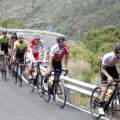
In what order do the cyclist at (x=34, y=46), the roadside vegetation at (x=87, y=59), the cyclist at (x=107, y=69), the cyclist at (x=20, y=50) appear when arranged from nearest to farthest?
the cyclist at (x=107, y=69)
the cyclist at (x=34, y=46)
the cyclist at (x=20, y=50)
the roadside vegetation at (x=87, y=59)

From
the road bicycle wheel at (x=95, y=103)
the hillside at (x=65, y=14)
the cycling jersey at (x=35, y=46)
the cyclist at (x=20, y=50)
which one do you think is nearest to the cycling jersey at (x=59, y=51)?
the road bicycle wheel at (x=95, y=103)

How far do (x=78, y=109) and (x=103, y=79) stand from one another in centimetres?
171

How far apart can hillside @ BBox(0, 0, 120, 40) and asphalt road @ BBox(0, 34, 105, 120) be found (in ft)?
248

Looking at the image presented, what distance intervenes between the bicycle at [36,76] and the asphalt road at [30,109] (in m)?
0.27

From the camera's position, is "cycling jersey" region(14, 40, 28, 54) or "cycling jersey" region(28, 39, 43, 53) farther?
"cycling jersey" region(14, 40, 28, 54)

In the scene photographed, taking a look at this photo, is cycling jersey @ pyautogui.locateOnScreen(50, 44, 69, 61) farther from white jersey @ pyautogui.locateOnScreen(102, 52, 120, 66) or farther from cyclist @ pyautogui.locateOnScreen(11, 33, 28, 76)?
cyclist @ pyautogui.locateOnScreen(11, 33, 28, 76)

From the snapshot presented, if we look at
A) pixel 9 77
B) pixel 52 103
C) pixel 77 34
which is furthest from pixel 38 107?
pixel 77 34

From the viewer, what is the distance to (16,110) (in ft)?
32.2

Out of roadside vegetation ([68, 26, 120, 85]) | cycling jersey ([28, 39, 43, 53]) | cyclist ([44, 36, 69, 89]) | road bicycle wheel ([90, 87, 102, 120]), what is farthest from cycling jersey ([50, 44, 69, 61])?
roadside vegetation ([68, 26, 120, 85])

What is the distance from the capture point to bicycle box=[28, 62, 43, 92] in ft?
40.1

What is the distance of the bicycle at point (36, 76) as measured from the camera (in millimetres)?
12224

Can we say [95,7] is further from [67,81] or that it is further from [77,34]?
[67,81]

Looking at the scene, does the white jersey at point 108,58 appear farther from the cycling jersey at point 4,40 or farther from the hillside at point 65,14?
the hillside at point 65,14

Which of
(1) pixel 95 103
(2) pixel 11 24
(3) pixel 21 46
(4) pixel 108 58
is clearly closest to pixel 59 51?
(1) pixel 95 103
